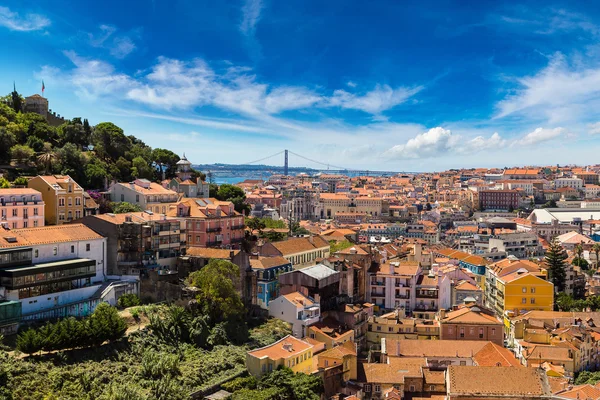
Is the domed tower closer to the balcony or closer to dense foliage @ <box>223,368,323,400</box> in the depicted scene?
the balcony

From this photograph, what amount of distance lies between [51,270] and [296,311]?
1461cm

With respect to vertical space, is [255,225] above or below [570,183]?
below

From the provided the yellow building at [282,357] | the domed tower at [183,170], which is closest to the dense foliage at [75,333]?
the yellow building at [282,357]

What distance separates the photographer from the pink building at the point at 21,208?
1458 inches

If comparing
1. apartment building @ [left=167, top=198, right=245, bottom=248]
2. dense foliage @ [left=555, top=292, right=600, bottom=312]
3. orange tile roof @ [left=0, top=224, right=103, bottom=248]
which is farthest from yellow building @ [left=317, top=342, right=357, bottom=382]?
dense foliage @ [left=555, top=292, right=600, bottom=312]

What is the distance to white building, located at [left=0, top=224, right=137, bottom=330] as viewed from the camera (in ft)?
91.3

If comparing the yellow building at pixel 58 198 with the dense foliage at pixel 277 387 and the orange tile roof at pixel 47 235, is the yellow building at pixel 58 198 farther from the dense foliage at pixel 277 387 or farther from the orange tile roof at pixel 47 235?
the dense foliage at pixel 277 387

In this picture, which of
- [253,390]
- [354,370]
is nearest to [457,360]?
[354,370]

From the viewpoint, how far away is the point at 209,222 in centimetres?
4416

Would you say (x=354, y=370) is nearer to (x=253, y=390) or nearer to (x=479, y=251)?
(x=253, y=390)

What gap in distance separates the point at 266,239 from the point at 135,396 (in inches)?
1229

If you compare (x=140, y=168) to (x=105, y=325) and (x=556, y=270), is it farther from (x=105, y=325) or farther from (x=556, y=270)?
(x=556, y=270)

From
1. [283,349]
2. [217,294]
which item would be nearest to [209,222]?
[217,294]

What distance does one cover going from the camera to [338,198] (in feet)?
446
